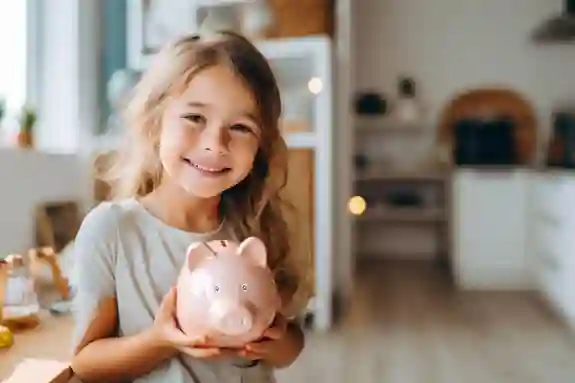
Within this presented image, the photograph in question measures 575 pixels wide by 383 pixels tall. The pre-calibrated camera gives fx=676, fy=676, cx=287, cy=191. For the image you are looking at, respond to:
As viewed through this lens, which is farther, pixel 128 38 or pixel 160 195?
pixel 128 38

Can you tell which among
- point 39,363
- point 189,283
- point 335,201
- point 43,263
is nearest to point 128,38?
point 335,201

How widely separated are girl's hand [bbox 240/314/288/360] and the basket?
7.92 feet

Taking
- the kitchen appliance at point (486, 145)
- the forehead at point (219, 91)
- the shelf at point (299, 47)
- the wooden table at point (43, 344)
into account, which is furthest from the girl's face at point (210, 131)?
the kitchen appliance at point (486, 145)

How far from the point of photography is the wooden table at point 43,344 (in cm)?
109

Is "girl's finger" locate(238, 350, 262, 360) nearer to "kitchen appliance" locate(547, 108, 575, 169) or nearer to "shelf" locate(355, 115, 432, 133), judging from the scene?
"kitchen appliance" locate(547, 108, 575, 169)

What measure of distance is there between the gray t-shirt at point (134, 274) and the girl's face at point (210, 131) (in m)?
0.07

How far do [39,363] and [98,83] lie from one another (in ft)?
6.95

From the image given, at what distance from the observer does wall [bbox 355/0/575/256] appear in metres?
4.54

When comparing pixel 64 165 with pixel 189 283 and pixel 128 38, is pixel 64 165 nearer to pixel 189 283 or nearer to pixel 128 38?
pixel 128 38

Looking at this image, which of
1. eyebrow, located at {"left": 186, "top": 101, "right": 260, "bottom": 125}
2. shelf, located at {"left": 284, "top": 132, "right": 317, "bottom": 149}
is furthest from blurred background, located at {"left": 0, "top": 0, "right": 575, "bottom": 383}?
eyebrow, located at {"left": 186, "top": 101, "right": 260, "bottom": 125}

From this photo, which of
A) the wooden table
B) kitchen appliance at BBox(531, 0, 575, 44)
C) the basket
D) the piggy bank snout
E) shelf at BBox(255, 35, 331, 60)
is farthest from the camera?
kitchen appliance at BBox(531, 0, 575, 44)

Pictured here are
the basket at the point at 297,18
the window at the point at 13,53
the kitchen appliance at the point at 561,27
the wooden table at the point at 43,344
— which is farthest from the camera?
the kitchen appliance at the point at 561,27

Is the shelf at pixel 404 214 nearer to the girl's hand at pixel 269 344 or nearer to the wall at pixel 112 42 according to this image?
the wall at pixel 112 42

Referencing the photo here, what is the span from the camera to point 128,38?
9.85 ft
